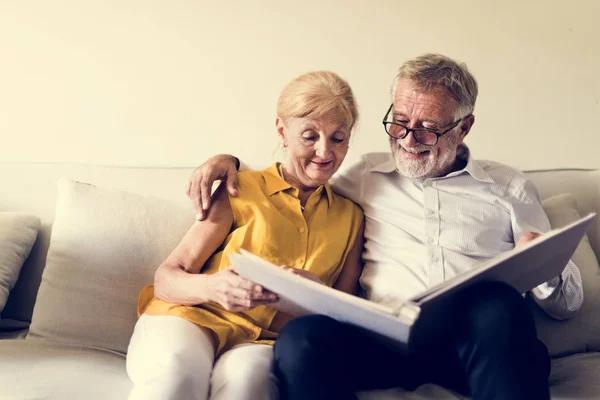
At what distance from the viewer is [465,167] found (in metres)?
1.64

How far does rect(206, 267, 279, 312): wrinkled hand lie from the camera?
1.22 meters

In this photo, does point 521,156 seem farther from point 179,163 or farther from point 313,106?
point 179,163

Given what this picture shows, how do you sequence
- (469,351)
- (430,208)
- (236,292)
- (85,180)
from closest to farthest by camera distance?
(469,351), (236,292), (430,208), (85,180)

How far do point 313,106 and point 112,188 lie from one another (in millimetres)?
657

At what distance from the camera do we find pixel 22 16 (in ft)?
6.89

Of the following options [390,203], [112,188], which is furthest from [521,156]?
[112,188]

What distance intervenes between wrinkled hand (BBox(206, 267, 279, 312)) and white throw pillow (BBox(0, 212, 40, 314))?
67 cm

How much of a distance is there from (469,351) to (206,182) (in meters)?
0.71

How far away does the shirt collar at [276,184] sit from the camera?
5.18 feet

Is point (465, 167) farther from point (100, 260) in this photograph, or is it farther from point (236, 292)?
point (100, 260)

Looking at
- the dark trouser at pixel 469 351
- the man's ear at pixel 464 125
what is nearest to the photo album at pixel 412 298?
the dark trouser at pixel 469 351

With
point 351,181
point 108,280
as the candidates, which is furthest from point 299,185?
point 108,280

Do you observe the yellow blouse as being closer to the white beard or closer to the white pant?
the white pant

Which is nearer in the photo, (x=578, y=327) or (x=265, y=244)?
(x=265, y=244)
